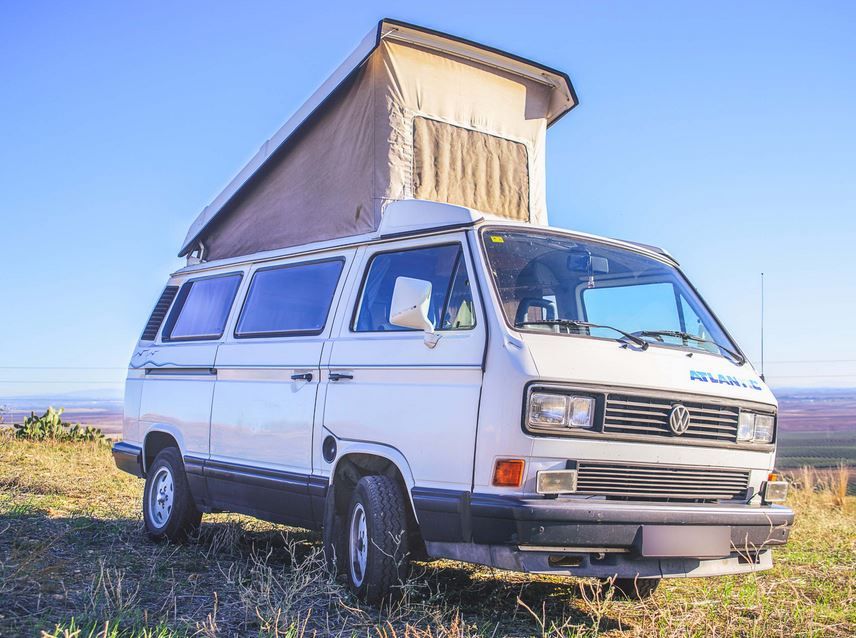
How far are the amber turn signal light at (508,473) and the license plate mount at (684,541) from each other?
2.33 feet

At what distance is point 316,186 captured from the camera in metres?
8.23

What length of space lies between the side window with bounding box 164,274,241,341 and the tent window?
1.72 meters

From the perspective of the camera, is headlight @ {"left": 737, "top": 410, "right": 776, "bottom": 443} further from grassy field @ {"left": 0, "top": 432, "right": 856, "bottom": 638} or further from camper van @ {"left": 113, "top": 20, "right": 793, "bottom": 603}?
grassy field @ {"left": 0, "top": 432, "right": 856, "bottom": 638}

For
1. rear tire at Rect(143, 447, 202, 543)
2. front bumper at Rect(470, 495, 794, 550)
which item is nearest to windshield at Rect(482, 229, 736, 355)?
front bumper at Rect(470, 495, 794, 550)

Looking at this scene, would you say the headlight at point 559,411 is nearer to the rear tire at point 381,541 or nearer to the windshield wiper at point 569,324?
the windshield wiper at point 569,324

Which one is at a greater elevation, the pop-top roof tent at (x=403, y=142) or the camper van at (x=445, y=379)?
the pop-top roof tent at (x=403, y=142)

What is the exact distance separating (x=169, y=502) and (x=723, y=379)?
447 centimetres

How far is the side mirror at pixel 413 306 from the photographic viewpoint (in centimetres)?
525

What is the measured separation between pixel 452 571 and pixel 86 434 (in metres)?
9.14

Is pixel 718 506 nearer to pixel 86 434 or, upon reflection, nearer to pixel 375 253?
pixel 375 253

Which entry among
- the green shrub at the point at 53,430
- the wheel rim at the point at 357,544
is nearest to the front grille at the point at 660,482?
the wheel rim at the point at 357,544

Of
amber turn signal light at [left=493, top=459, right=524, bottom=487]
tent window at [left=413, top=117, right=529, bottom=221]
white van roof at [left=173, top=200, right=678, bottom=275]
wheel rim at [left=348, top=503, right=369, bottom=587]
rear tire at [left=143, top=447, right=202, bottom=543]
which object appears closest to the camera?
amber turn signal light at [left=493, top=459, right=524, bottom=487]

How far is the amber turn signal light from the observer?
15.7ft

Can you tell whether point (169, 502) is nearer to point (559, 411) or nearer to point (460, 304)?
point (460, 304)
